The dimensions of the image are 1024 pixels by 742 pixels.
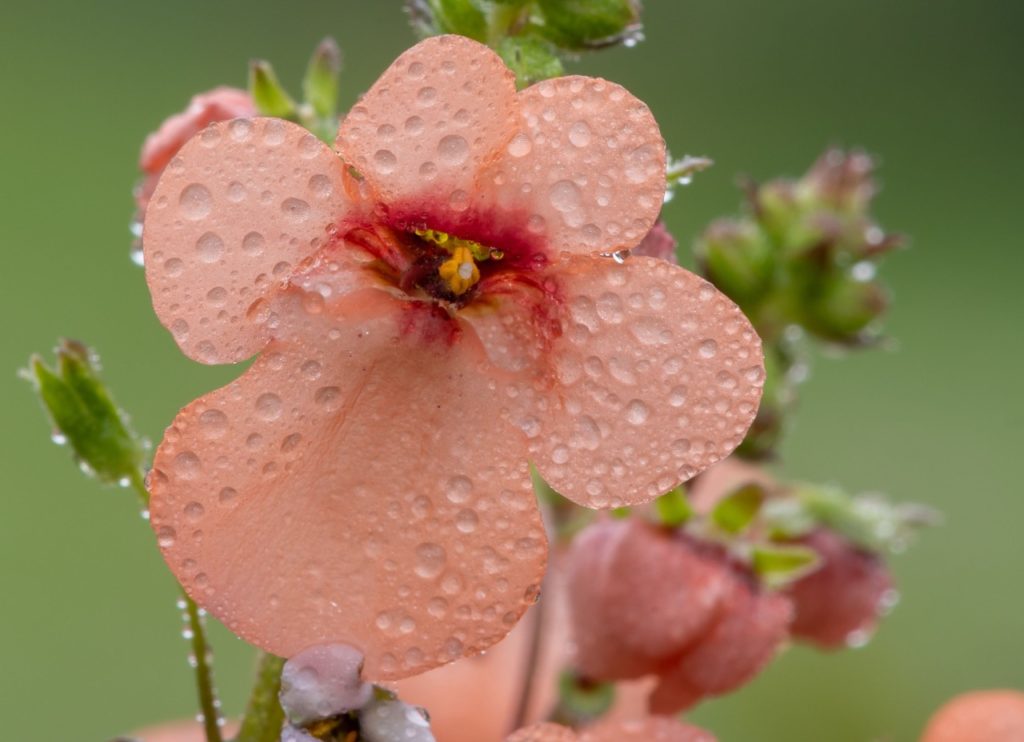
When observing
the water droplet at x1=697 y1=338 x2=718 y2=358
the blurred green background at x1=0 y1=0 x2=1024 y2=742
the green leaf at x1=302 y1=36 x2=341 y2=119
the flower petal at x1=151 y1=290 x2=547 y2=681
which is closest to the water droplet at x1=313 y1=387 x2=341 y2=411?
the flower petal at x1=151 y1=290 x2=547 y2=681

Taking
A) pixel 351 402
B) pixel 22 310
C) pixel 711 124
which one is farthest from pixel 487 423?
pixel 711 124

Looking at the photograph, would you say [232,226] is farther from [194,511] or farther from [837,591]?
[837,591]

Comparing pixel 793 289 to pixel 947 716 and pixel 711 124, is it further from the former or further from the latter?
pixel 711 124

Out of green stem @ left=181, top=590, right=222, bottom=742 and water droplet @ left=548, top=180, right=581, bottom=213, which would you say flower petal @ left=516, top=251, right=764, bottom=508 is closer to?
water droplet @ left=548, top=180, right=581, bottom=213

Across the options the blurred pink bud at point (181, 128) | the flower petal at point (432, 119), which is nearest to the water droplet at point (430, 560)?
the flower petal at point (432, 119)

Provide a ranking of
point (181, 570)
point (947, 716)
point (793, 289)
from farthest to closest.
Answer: point (793, 289) < point (947, 716) < point (181, 570)

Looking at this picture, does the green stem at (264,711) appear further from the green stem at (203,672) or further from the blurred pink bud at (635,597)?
the blurred pink bud at (635,597)

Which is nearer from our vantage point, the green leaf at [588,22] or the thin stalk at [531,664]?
the green leaf at [588,22]
